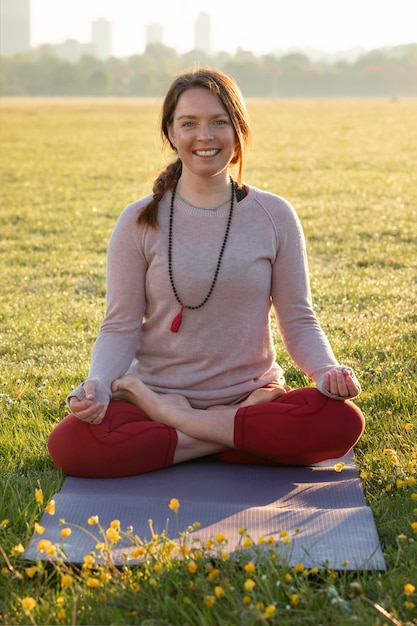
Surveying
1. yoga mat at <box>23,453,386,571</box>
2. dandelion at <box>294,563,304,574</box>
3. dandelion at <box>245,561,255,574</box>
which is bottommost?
yoga mat at <box>23,453,386,571</box>

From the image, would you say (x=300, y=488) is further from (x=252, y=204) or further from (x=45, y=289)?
(x=45, y=289)

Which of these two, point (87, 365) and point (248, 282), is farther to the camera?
point (87, 365)

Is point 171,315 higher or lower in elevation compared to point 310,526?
higher

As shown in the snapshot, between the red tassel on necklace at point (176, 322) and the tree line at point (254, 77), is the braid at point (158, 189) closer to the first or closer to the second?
the red tassel on necklace at point (176, 322)

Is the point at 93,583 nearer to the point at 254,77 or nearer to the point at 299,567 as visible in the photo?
the point at 299,567

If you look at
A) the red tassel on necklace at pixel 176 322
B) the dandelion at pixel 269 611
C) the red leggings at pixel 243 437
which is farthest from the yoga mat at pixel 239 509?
the red tassel on necklace at pixel 176 322

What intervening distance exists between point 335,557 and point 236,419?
3.26 ft

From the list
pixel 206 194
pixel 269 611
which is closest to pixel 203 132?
pixel 206 194

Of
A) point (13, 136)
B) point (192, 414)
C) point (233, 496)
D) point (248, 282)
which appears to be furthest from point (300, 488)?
point (13, 136)

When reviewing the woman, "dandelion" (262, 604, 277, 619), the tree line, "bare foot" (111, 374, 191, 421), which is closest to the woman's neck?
the woman

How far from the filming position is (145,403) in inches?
155

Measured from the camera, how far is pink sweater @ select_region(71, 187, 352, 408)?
3.98m

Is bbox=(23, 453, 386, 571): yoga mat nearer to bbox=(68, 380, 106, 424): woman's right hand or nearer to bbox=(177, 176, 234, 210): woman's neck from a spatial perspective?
bbox=(68, 380, 106, 424): woman's right hand

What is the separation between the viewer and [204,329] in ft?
13.2
